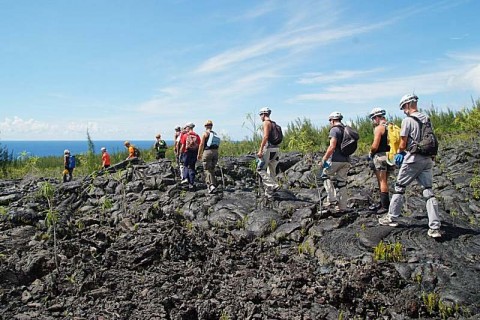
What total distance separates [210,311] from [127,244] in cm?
312

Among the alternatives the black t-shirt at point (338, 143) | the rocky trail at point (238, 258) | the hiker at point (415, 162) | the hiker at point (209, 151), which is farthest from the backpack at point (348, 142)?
the hiker at point (209, 151)

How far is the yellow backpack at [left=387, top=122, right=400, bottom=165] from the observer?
317 inches

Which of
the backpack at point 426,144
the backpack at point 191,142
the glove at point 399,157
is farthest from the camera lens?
the backpack at point 191,142

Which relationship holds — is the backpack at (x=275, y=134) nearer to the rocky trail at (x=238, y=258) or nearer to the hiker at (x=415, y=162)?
the rocky trail at (x=238, y=258)

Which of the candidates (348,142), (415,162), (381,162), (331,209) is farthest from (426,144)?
(331,209)

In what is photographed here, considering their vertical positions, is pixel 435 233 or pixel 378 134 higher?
pixel 378 134

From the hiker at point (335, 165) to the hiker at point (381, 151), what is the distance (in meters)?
0.57

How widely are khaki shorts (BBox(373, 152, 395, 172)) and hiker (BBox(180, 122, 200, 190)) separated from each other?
5.53 metres

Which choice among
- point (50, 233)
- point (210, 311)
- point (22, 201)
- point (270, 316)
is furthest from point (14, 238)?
point (270, 316)

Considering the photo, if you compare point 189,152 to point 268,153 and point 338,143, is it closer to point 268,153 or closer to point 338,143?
point 268,153

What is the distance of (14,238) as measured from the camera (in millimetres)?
9586

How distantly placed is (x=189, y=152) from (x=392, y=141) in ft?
20.2

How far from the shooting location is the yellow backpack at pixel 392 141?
8.05 m

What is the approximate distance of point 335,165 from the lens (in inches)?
339
